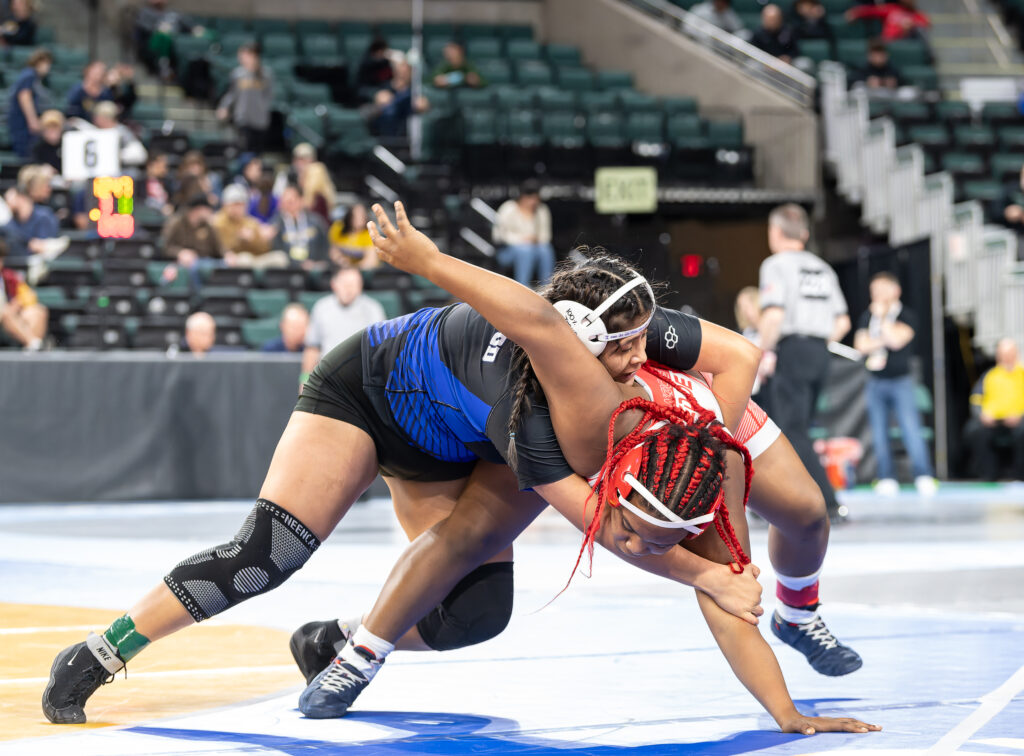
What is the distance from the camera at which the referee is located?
825 centimetres

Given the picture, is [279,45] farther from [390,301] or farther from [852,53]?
[852,53]

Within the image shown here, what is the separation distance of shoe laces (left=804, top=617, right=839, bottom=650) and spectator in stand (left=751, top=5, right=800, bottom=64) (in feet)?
54.2

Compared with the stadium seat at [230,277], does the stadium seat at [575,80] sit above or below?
above

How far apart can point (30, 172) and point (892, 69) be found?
11.2 metres

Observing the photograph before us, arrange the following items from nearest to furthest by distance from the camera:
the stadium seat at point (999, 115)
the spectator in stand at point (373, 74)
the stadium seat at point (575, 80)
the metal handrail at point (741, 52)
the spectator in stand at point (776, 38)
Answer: the stadium seat at point (999, 115) → the spectator in stand at point (373, 74) → the metal handrail at point (741, 52) → the spectator in stand at point (776, 38) → the stadium seat at point (575, 80)

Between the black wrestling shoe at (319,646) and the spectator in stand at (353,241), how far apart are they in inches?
367

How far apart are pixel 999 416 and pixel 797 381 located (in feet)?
19.0

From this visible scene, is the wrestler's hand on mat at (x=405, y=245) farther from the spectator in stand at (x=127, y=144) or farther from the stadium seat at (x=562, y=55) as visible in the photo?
the stadium seat at (x=562, y=55)

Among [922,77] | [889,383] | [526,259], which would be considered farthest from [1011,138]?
[526,259]

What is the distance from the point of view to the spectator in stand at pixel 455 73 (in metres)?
18.2

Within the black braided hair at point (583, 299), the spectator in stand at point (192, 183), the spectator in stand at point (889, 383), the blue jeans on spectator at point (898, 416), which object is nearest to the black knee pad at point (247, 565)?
the black braided hair at point (583, 299)

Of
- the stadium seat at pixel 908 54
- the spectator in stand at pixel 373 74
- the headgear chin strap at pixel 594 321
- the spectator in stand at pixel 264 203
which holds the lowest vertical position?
the spectator in stand at pixel 264 203

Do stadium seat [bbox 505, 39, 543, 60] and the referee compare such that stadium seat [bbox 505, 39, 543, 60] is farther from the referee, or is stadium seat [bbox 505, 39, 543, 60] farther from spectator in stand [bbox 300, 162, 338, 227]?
the referee

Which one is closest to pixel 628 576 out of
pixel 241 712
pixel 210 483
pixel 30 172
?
pixel 241 712
